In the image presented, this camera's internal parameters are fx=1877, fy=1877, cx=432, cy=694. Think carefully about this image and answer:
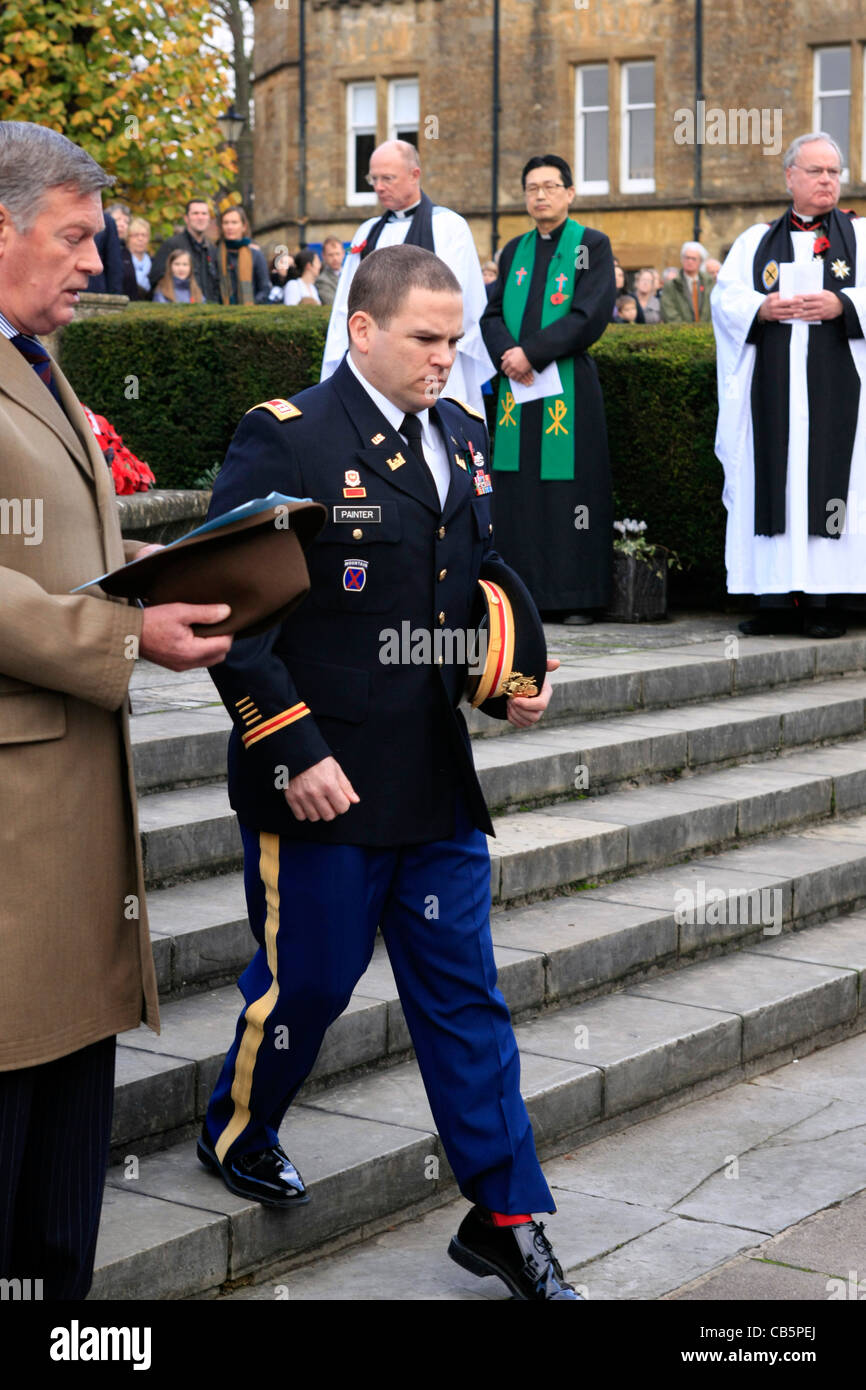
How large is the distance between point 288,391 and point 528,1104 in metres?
6.95

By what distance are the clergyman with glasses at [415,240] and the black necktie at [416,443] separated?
16.0 ft

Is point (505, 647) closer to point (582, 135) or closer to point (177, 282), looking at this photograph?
point (177, 282)

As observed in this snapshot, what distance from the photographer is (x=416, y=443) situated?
12.8 feet

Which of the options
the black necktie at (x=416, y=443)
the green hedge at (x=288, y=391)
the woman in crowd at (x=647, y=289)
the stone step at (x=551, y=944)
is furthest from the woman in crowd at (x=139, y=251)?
the black necktie at (x=416, y=443)

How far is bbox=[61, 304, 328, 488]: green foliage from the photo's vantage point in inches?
436

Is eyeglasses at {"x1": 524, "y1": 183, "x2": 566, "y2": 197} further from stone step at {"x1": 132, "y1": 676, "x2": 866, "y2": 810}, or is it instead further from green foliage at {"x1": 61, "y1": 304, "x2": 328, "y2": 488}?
stone step at {"x1": 132, "y1": 676, "x2": 866, "y2": 810}

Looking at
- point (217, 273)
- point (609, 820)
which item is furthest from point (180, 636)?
point (217, 273)

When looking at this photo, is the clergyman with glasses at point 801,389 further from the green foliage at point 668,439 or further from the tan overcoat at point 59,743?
the tan overcoat at point 59,743

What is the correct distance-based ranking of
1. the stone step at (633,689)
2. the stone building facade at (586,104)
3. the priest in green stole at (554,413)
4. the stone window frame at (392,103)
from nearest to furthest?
1. the stone step at (633,689)
2. the priest in green stole at (554,413)
3. the stone building facade at (586,104)
4. the stone window frame at (392,103)

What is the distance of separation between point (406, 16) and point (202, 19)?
13305 millimetres

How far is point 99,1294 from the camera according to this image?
3.66m

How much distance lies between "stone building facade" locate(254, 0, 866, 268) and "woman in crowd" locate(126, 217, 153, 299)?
17.1 meters

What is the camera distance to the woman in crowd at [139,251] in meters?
16.2
